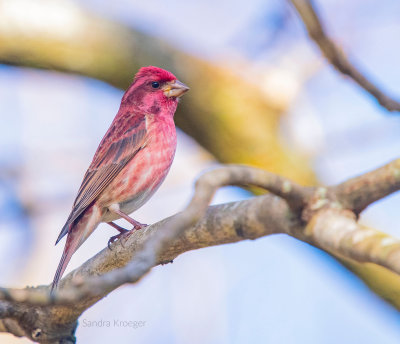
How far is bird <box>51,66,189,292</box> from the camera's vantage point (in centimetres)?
598

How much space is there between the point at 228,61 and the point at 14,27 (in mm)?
2798

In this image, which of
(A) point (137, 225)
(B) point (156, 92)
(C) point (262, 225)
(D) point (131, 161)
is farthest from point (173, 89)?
(C) point (262, 225)

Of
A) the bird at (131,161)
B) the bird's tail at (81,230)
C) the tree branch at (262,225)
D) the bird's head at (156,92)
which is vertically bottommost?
the tree branch at (262,225)

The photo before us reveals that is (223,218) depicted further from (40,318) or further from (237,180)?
(40,318)

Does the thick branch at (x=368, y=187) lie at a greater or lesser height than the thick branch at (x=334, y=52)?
lesser

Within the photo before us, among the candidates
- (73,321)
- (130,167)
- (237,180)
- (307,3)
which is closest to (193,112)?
(130,167)

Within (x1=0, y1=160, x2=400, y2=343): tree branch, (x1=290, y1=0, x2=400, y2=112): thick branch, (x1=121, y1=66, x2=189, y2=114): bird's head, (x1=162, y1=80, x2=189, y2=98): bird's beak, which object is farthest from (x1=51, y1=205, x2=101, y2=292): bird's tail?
(x1=290, y1=0, x2=400, y2=112): thick branch

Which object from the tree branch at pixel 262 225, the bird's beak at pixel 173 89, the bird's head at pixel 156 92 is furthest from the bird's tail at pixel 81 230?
the tree branch at pixel 262 225

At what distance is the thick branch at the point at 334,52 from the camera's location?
3.48 m

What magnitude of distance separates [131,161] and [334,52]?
3109 mm

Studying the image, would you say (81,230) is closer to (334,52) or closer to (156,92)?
(156,92)

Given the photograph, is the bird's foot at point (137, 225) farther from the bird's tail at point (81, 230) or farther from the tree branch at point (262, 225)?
the tree branch at point (262, 225)

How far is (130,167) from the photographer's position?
618cm

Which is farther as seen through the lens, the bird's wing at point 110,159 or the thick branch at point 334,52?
the bird's wing at point 110,159
